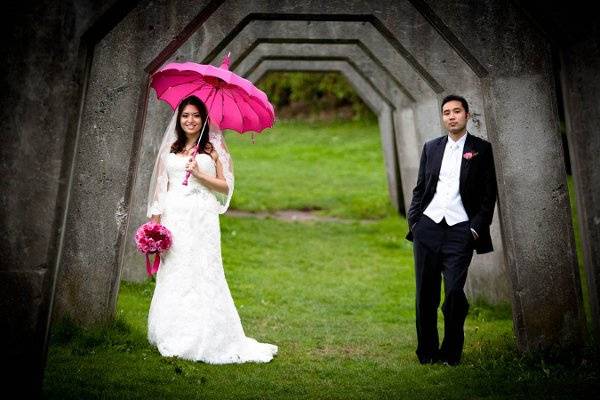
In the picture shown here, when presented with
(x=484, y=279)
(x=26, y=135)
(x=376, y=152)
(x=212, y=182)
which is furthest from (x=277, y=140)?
(x=26, y=135)

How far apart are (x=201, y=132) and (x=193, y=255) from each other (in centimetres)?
117

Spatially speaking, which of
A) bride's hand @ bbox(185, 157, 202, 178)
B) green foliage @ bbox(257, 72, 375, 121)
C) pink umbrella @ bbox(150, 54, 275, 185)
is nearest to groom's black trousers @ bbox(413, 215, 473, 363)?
pink umbrella @ bbox(150, 54, 275, 185)

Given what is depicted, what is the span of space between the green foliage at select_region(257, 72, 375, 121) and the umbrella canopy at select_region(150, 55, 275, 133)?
77.0 feet

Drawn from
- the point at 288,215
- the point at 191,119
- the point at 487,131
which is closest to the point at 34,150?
the point at 191,119

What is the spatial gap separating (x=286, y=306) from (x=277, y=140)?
19553 millimetres

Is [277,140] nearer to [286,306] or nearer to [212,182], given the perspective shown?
[286,306]

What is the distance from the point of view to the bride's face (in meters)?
7.15

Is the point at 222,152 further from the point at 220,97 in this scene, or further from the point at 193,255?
the point at 193,255

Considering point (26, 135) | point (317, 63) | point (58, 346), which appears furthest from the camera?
point (317, 63)

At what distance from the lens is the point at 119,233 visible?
7.35 metres

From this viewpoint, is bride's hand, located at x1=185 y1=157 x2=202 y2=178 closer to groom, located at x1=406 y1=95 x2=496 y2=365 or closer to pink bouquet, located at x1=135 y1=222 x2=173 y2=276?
pink bouquet, located at x1=135 y1=222 x2=173 y2=276

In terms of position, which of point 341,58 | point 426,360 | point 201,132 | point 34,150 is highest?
point 341,58

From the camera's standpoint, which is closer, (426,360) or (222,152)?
(426,360)

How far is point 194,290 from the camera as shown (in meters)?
7.14
